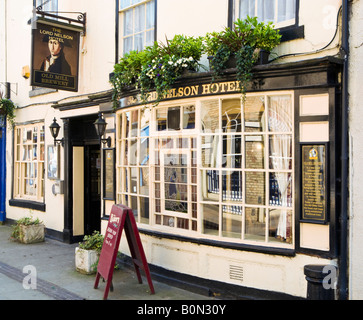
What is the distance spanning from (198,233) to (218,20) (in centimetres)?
341

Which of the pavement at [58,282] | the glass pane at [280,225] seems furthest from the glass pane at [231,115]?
the pavement at [58,282]

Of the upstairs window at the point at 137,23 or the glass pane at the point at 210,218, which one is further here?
the upstairs window at the point at 137,23

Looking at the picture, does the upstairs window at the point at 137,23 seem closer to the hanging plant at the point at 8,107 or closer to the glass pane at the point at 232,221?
the glass pane at the point at 232,221

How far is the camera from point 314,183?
521cm

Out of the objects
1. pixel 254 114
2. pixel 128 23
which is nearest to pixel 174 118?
pixel 254 114

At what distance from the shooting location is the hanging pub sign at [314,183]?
5125 millimetres

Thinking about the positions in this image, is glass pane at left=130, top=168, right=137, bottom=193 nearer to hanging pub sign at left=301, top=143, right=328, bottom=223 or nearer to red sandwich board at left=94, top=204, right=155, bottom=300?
red sandwich board at left=94, top=204, right=155, bottom=300

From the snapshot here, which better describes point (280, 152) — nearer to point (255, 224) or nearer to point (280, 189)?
point (280, 189)

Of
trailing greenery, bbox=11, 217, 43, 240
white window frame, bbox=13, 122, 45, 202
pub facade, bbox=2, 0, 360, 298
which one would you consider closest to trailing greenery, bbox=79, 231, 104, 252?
pub facade, bbox=2, 0, 360, 298

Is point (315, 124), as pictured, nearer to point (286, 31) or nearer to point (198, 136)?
point (286, 31)

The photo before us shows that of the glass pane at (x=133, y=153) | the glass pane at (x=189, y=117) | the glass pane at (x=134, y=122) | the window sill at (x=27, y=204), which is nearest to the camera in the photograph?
the glass pane at (x=189, y=117)

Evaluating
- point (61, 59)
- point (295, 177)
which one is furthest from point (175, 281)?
point (61, 59)

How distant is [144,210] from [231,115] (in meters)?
2.54

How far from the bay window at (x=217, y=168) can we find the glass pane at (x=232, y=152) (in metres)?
0.02
